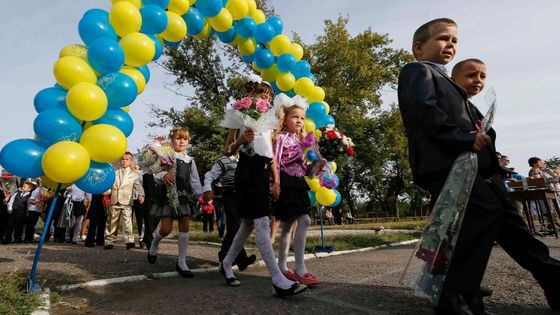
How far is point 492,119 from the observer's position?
2.21 m

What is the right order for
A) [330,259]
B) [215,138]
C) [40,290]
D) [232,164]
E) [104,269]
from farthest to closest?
[215,138], [330,259], [232,164], [104,269], [40,290]

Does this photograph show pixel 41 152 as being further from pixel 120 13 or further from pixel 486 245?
pixel 486 245

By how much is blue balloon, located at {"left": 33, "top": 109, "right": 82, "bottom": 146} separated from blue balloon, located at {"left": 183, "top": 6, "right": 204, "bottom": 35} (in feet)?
10.1

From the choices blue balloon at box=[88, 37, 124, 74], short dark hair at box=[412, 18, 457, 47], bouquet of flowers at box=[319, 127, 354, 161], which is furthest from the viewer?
bouquet of flowers at box=[319, 127, 354, 161]

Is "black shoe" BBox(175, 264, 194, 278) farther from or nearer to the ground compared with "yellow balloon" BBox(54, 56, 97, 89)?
nearer to the ground

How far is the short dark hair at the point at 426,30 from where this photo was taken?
255cm

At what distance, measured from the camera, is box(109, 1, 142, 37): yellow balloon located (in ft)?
14.4

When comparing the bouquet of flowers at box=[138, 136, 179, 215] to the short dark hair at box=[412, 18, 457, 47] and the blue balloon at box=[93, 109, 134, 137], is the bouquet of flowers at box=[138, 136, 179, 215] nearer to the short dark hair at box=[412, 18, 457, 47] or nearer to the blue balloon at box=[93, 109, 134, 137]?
the blue balloon at box=[93, 109, 134, 137]

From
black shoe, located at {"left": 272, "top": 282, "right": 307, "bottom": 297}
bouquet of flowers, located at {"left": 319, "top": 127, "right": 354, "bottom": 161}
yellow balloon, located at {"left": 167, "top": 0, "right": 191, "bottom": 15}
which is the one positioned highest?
yellow balloon, located at {"left": 167, "top": 0, "right": 191, "bottom": 15}

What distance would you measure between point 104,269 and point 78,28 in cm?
286

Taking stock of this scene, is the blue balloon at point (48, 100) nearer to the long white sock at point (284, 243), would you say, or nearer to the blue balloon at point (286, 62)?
the long white sock at point (284, 243)

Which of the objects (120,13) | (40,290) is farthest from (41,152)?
(120,13)

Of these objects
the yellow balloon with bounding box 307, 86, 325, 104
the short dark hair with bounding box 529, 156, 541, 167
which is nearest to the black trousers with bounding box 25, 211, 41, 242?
the yellow balloon with bounding box 307, 86, 325, 104

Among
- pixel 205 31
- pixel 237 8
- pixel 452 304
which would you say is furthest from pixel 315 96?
pixel 452 304
